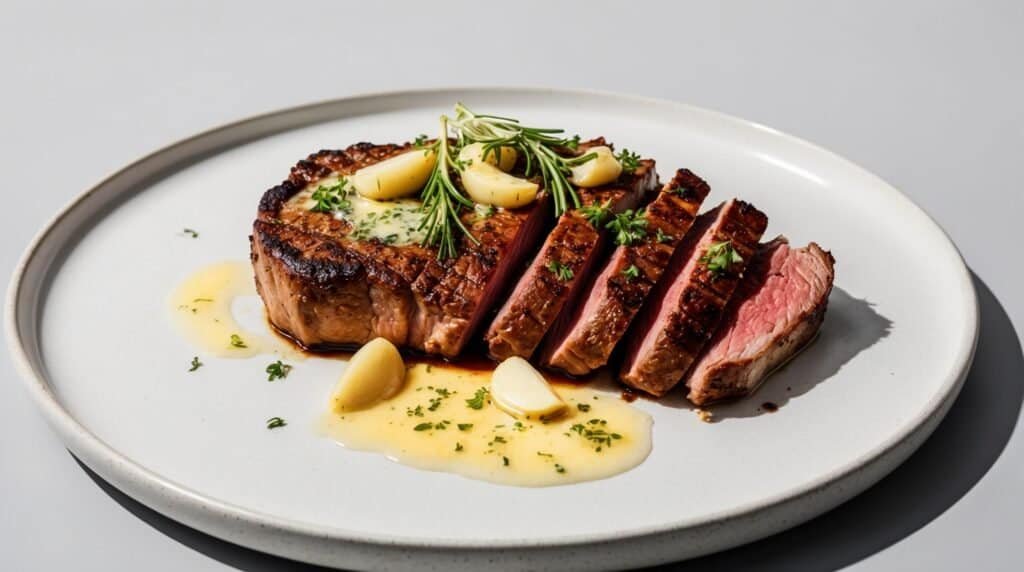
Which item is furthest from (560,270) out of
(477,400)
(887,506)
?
(887,506)

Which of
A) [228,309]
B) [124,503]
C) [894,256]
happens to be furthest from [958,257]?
[124,503]

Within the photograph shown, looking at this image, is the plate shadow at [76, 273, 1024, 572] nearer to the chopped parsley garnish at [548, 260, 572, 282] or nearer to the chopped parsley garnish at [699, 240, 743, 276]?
the chopped parsley garnish at [699, 240, 743, 276]

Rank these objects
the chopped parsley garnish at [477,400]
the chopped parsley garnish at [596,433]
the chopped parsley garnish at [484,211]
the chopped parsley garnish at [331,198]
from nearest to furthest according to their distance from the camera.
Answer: the chopped parsley garnish at [596,433] < the chopped parsley garnish at [477,400] < the chopped parsley garnish at [484,211] < the chopped parsley garnish at [331,198]

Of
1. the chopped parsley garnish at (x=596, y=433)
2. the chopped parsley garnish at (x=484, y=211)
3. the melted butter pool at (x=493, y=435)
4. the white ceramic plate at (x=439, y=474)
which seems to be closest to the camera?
the white ceramic plate at (x=439, y=474)

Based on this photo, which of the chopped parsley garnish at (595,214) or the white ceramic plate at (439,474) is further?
the chopped parsley garnish at (595,214)

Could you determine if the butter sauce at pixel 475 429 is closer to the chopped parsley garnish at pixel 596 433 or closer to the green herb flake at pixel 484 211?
the chopped parsley garnish at pixel 596 433

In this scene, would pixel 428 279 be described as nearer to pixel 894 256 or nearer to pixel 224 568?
pixel 224 568

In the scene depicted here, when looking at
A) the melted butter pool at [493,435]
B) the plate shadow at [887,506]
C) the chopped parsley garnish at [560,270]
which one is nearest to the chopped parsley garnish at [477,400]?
the melted butter pool at [493,435]

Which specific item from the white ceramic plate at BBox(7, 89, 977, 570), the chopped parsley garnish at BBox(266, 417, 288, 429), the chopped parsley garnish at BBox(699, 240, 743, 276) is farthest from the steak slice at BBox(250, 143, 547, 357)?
the chopped parsley garnish at BBox(699, 240, 743, 276)
